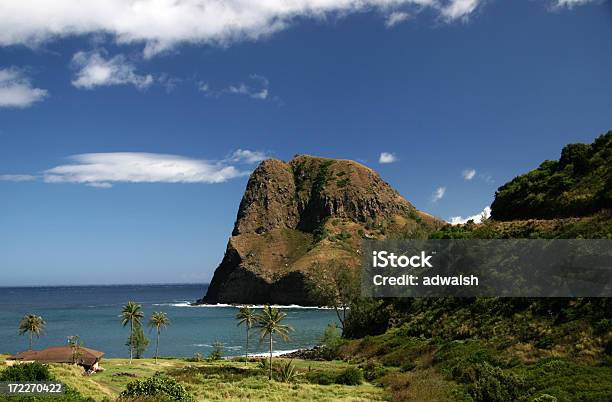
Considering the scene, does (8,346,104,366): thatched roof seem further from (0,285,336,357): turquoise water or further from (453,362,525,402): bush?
(453,362,525,402): bush

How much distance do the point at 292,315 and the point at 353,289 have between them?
79259mm

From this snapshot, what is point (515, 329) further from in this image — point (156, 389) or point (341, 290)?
point (341, 290)

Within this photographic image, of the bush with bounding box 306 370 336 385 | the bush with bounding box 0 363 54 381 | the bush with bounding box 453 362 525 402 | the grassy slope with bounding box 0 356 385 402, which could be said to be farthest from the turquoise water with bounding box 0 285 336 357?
the bush with bounding box 0 363 54 381

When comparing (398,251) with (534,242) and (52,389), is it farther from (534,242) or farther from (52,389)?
(52,389)

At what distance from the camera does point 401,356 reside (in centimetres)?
5916

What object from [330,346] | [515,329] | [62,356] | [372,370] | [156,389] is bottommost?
[330,346]

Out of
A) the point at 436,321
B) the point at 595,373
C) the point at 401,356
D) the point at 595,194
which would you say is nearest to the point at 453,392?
the point at 595,373

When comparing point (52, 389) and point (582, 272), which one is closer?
point (52, 389)

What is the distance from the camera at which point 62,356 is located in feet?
209

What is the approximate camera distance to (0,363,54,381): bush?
29250 mm

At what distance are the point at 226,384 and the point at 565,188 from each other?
59360mm

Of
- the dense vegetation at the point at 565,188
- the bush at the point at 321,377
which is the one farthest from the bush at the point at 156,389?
the dense vegetation at the point at 565,188

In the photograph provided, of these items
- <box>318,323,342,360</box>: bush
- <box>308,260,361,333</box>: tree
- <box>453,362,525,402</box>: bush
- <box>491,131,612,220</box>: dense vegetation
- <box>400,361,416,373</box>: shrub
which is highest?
<box>491,131,612,220</box>: dense vegetation

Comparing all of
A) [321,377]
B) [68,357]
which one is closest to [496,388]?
[321,377]
